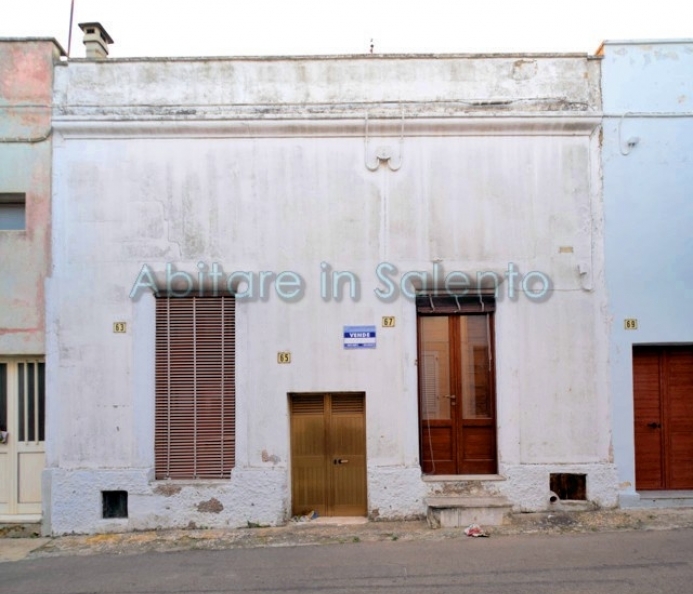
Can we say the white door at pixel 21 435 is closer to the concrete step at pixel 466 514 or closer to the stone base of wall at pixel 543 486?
the concrete step at pixel 466 514

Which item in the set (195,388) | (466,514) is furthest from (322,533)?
(195,388)

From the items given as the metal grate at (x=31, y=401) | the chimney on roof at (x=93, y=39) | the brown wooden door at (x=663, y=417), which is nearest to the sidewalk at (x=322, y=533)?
the brown wooden door at (x=663, y=417)

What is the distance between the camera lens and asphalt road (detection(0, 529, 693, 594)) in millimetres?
5914

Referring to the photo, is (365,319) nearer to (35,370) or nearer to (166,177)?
(166,177)

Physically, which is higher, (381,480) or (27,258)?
(27,258)

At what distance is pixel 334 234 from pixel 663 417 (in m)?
4.97

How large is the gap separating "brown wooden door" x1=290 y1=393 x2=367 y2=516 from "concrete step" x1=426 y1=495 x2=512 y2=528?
987mm

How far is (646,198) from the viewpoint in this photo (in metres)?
8.16

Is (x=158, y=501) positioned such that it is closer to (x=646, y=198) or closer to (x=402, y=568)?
(x=402, y=568)

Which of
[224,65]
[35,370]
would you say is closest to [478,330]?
[224,65]

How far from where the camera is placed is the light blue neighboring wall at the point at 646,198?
8.09m

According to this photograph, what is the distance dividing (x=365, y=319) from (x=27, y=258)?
4.43 meters

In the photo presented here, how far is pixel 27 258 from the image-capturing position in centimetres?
805

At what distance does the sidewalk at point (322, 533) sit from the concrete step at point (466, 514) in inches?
3.6
